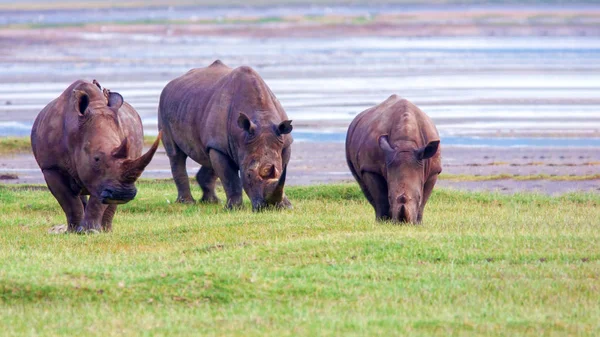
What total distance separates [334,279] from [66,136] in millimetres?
4683

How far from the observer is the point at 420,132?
582 inches

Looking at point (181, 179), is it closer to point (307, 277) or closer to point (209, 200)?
point (209, 200)

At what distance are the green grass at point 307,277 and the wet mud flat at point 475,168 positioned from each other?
18.0 feet

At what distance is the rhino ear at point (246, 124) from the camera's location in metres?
16.4

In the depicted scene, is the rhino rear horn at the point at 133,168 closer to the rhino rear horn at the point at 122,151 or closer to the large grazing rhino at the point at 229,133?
the rhino rear horn at the point at 122,151

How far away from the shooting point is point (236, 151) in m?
17.1

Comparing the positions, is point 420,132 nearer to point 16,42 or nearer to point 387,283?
point 387,283

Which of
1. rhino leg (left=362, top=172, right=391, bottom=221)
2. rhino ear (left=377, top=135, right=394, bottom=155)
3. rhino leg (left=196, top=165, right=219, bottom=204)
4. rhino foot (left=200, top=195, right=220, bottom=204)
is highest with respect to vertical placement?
rhino ear (left=377, top=135, right=394, bottom=155)

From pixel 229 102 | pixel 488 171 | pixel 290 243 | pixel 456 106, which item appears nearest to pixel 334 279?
A: pixel 290 243

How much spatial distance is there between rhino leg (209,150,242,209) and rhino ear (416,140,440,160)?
3831 millimetres

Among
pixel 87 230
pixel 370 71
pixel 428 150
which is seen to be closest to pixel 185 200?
pixel 87 230

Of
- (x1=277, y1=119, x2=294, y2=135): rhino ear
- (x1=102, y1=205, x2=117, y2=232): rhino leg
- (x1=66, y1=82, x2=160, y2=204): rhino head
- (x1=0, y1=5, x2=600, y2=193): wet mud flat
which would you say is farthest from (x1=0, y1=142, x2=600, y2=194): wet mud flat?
(x1=66, y1=82, x2=160, y2=204): rhino head

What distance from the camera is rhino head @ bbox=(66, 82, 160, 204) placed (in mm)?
13602

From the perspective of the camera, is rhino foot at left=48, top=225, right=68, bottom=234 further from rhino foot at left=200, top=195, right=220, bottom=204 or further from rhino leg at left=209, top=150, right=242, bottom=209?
rhino foot at left=200, top=195, right=220, bottom=204
